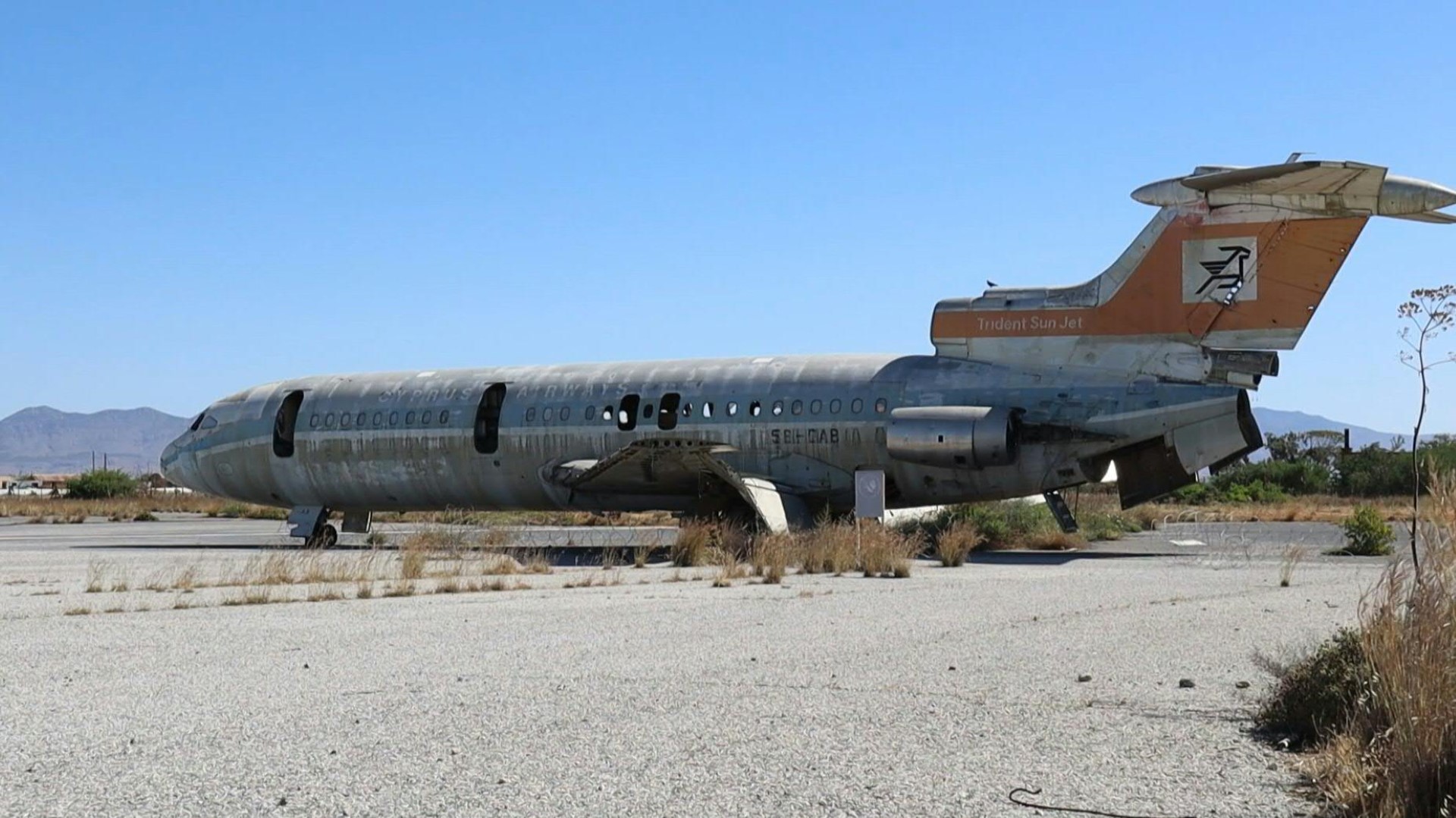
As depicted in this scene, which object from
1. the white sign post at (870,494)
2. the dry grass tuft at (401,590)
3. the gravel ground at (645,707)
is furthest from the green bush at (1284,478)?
the gravel ground at (645,707)

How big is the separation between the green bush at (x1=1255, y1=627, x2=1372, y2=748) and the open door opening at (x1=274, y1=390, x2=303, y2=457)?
28.1 m

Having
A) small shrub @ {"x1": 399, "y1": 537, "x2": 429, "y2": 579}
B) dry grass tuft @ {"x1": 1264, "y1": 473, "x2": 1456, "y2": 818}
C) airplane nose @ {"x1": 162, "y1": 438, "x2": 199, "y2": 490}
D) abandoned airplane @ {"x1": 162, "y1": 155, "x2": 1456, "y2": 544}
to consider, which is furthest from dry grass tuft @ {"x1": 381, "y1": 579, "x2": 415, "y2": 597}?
airplane nose @ {"x1": 162, "y1": 438, "x2": 199, "y2": 490}

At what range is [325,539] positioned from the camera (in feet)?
109

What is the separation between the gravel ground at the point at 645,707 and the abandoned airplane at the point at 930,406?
9342 millimetres

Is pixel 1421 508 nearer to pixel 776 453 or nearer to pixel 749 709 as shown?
pixel 749 709

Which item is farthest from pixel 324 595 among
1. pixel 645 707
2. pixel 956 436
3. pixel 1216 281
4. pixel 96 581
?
pixel 1216 281

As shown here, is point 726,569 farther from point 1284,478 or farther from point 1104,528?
point 1284,478

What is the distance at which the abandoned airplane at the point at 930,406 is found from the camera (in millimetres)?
23469

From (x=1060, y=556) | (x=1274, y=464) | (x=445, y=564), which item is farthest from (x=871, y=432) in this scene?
(x=1274, y=464)

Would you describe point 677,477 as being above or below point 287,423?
below

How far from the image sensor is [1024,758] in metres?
6.89

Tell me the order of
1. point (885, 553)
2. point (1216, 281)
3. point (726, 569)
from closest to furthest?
point (726, 569) < point (885, 553) < point (1216, 281)

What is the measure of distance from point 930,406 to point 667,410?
5.36m

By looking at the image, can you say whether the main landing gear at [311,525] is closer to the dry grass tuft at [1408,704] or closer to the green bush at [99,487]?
the dry grass tuft at [1408,704]
